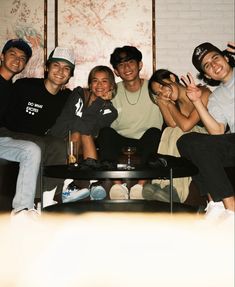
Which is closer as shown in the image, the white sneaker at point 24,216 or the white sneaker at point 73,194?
the white sneaker at point 24,216

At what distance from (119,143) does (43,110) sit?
611 millimetres

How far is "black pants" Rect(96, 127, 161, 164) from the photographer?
2.95m

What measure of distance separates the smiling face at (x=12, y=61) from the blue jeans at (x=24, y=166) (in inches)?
22.2

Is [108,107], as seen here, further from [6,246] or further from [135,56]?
[6,246]

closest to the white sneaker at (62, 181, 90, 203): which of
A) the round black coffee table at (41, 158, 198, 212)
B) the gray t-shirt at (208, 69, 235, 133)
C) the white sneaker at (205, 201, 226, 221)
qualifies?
the round black coffee table at (41, 158, 198, 212)

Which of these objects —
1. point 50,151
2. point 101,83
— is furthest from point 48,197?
point 101,83

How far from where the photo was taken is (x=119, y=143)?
3.03m

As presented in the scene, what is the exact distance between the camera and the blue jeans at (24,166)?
2461mm

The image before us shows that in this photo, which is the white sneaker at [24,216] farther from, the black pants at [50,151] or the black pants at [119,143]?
the black pants at [119,143]

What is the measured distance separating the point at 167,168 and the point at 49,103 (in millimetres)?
1266

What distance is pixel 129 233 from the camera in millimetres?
2305

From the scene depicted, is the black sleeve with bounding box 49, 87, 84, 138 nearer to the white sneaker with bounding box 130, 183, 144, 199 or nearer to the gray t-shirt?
the white sneaker with bounding box 130, 183, 144, 199

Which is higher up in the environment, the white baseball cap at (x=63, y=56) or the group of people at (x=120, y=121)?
the white baseball cap at (x=63, y=56)

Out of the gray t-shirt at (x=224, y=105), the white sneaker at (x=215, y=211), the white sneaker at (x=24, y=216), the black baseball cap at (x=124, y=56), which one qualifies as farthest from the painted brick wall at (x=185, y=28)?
the white sneaker at (x=24, y=216)
